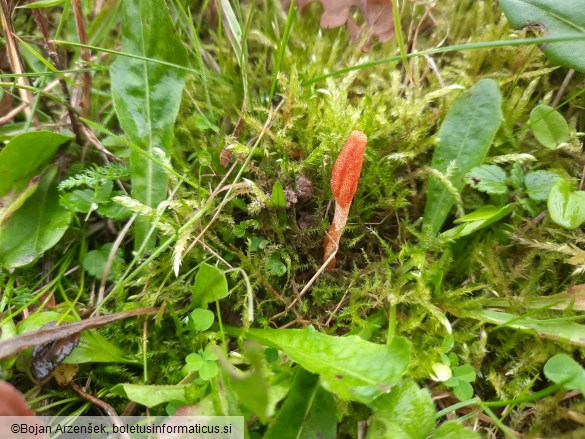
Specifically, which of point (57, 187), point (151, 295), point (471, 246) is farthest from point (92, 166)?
point (471, 246)

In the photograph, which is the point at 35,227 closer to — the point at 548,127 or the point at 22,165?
the point at 22,165

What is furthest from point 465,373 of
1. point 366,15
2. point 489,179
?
point 366,15

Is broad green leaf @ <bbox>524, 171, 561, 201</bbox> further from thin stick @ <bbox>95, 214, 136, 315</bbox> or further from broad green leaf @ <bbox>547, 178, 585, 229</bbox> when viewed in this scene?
thin stick @ <bbox>95, 214, 136, 315</bbox>

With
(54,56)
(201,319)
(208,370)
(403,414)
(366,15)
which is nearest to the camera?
(403,414)

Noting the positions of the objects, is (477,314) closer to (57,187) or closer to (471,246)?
(471,246)

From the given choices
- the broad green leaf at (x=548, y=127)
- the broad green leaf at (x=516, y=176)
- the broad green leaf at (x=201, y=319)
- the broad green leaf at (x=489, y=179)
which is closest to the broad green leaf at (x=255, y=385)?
the broad green leaf at (x=201, y=319)

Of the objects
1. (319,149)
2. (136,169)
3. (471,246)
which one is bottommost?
(136,169)
